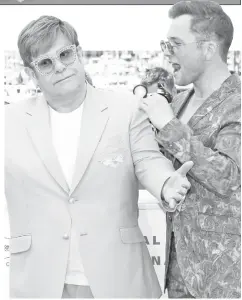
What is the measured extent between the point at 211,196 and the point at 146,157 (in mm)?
316

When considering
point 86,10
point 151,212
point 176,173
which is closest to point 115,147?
point 176,173

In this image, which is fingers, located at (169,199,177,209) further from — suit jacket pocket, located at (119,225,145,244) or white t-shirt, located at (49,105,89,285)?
white t-shirt, located at (49,105,89,285)

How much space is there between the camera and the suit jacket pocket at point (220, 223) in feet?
6.08

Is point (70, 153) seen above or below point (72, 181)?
above

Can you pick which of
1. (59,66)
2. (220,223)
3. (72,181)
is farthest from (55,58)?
(220,223)

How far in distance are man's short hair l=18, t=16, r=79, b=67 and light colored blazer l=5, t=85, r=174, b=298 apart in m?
0.26

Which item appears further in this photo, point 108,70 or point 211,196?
point 108,70

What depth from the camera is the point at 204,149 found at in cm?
176

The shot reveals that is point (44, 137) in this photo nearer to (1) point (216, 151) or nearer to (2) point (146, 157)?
(2) point (146, 157)

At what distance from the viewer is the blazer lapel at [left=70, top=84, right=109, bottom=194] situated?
6.29 ft

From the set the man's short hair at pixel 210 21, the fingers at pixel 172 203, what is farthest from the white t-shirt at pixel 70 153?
the man's short hair at pixel 210 21

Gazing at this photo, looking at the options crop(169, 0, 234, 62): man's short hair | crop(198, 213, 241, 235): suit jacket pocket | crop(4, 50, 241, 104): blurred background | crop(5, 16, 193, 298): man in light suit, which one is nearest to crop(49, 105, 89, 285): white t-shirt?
crop(5, 16, 193, 298): man in light suit

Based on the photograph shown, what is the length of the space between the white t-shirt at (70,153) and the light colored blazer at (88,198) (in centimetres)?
3

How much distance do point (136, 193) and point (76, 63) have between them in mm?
624
